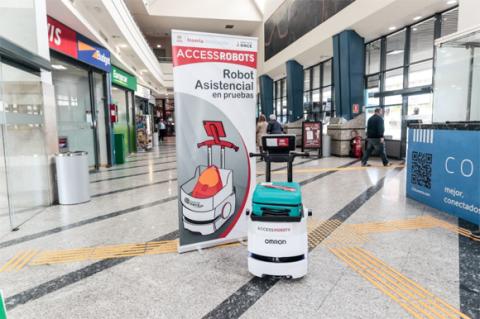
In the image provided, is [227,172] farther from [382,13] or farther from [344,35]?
[344,35]

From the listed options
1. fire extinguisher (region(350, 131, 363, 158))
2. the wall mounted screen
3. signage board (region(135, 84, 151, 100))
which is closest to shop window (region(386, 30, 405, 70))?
the wall mounted screen

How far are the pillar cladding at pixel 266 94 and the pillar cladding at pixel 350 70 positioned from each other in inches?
309

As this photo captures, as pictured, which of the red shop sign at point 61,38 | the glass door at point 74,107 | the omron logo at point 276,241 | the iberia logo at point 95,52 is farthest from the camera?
the glass door at point 74,107

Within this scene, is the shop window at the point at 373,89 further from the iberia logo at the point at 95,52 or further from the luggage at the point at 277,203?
the luggage at the point at 277,203

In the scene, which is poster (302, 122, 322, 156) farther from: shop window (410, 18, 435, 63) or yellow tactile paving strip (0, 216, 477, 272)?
yellow tactile paving strip (0, 216, 477, 272)

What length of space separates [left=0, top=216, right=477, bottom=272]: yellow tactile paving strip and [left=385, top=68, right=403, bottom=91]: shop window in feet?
21.7

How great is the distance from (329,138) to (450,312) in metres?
Answer: 8.89

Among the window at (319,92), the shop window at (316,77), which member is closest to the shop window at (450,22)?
the window at (319,92)

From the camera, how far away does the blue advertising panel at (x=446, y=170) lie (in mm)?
3537

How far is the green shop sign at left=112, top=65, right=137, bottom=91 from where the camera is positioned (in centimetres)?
928

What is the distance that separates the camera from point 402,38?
9.16 metres

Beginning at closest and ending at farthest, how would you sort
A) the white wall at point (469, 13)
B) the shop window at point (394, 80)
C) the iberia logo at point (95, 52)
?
the white wall at point (469, 13) → the iberia logo at point (95, 52) → the shop window at point (394, 80)

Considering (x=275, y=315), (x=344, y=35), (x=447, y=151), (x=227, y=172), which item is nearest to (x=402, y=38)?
(x=344, y=35)

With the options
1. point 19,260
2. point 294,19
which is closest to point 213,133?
point 19,260
